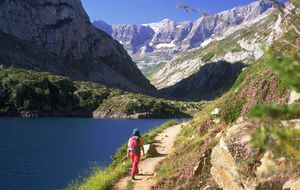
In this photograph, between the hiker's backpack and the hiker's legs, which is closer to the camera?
the hiker's legs

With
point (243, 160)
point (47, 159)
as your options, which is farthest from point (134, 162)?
point (47, 159)

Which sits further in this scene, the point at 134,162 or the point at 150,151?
the point at 150,151

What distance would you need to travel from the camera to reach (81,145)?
75312 mm

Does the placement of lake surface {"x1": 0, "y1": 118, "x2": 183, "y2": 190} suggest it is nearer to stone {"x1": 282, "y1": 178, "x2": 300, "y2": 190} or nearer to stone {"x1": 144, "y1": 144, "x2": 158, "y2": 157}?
stone {"x1": 144, "y1": 144, "x2": 158, "y2": 157}

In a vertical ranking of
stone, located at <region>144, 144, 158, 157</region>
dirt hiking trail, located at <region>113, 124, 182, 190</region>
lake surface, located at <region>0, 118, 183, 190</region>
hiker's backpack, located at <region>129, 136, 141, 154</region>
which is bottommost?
lake surface, located at <region>0, 118, 183, 190</region>

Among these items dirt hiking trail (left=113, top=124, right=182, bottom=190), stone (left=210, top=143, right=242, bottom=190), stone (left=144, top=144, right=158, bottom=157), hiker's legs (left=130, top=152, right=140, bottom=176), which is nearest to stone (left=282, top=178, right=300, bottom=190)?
stone (left=210, top=143, right=242, bottom=190)

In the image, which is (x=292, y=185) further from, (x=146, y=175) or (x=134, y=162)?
(x=146, y=175)

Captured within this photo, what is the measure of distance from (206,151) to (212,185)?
127 inches

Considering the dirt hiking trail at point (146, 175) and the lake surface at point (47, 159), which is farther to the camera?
the lake surface at point (47, 159)

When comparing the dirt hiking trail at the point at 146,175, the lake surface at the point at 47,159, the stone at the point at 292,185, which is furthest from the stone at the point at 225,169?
the lake surface at the point at 47,159

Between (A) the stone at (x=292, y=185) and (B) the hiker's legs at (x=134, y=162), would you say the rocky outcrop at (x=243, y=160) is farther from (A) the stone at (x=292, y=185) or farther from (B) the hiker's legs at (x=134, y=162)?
(B) the hiker's legs at (x=134, y=162)

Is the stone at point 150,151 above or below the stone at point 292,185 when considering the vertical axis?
below

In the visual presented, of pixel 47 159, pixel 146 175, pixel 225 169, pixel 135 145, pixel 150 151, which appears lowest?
pixel 47 159

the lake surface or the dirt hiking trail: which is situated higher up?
the dirt hiking trail
